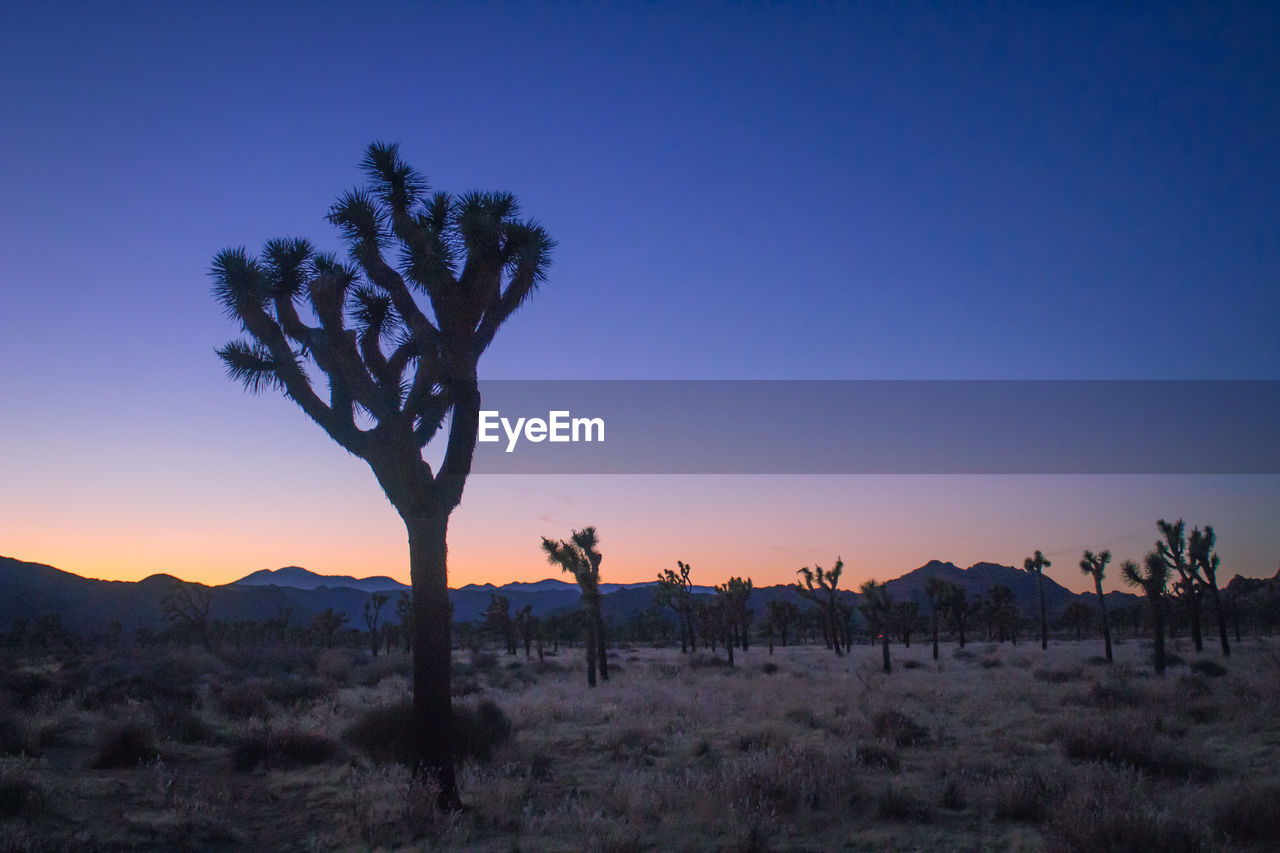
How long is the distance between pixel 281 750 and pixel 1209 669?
3013 centimetres

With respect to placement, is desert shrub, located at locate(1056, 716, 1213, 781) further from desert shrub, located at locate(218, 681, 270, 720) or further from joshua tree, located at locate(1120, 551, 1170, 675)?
joshua tree, located at locate(1120, 551, 1170, 675)

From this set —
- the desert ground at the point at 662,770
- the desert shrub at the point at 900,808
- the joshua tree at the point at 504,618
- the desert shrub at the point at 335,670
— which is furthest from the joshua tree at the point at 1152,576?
the joshua tree at the point at 504,618

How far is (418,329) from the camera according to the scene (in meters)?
9.55

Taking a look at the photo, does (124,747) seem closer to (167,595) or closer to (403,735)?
(403,735)

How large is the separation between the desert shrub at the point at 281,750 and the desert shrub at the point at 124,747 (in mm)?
1398

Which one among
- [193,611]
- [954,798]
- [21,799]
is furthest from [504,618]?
[954,798]

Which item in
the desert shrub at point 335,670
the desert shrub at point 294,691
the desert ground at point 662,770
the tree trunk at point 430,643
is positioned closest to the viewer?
the desert ground at point 662,770

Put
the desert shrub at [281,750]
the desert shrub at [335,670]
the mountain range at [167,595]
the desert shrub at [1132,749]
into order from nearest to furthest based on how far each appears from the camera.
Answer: the desert shrub at [1132,749] < the desert shrub at [281,750] < the desert shrub at [335,670] < the mountain range at [167,595]

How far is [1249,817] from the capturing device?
7.47 m

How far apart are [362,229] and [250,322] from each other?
6.49 feet

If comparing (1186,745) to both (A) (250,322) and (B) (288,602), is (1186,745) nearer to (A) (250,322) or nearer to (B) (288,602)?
(A) (250,322)

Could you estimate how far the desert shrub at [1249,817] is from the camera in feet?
23.9

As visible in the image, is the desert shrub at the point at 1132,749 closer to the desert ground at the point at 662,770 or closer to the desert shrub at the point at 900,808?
the desert ground at the point at 662,770

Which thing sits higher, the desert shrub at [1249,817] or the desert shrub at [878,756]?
the desert shrub at [1249,817]
